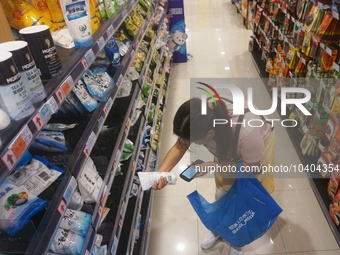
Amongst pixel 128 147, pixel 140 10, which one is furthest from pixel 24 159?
pixel 140 10

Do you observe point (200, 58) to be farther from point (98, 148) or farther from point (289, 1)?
point (98, 148)

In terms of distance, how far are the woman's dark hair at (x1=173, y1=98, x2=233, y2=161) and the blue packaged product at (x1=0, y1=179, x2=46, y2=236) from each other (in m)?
0.78

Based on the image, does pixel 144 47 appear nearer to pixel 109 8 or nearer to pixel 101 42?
pixel 109 8

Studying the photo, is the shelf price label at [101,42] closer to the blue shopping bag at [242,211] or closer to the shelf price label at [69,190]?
the shelf price label at [69,190]

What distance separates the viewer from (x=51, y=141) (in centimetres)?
128

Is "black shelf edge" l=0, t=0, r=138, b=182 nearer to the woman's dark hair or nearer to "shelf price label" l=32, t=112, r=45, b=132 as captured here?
"shelf price label" l=32, t=112, r=45, b=132

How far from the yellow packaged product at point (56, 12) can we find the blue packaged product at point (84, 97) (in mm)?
305

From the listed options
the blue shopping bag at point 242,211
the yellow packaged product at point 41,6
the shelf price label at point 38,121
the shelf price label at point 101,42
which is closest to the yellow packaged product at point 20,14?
the yellow packaged product at point 41,6

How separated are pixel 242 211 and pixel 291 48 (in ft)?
7.37

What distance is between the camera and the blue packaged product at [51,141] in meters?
1.28

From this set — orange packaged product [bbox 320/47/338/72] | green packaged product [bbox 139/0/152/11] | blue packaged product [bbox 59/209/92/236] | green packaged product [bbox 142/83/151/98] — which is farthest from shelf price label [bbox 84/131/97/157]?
green packaged product [bbox 139/0/152/11]

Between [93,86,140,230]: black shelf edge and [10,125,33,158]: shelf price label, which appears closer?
[10,125,33,158]: shelf price label

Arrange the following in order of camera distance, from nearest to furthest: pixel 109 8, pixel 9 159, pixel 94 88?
pixel 9 159 → pixel 94 88 → pixel 109 8

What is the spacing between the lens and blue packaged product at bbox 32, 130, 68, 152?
128 cm
